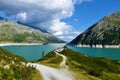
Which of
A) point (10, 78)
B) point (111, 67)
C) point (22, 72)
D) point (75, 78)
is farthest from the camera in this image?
point (111, 67)

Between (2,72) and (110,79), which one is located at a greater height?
(2,72)

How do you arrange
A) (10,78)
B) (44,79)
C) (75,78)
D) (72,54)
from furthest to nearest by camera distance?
(72,54) → (75,78) → (44,79) → (10,78)

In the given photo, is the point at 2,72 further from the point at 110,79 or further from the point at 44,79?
the point at 110,79

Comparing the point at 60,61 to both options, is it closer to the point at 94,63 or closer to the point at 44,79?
the point at 94,63

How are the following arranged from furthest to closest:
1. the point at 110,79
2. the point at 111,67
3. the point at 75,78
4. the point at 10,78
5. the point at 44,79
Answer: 1. the point at 111,67
2. the point at 110,79
3. the point at 75,78
4. the point at 44,79
5. the point at 10,78

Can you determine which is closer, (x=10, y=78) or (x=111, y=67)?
(x=10, y=78)

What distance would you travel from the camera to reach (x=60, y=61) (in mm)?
90125

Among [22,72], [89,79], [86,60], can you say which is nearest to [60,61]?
[86,60]

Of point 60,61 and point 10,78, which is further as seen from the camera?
point 60,61

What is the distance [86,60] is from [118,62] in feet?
39.6

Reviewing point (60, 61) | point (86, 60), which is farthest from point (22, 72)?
point (86, 60)

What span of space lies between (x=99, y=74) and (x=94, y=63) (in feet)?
101

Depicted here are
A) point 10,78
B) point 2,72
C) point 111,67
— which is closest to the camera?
point 10,78

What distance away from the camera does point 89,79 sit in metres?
53.2
